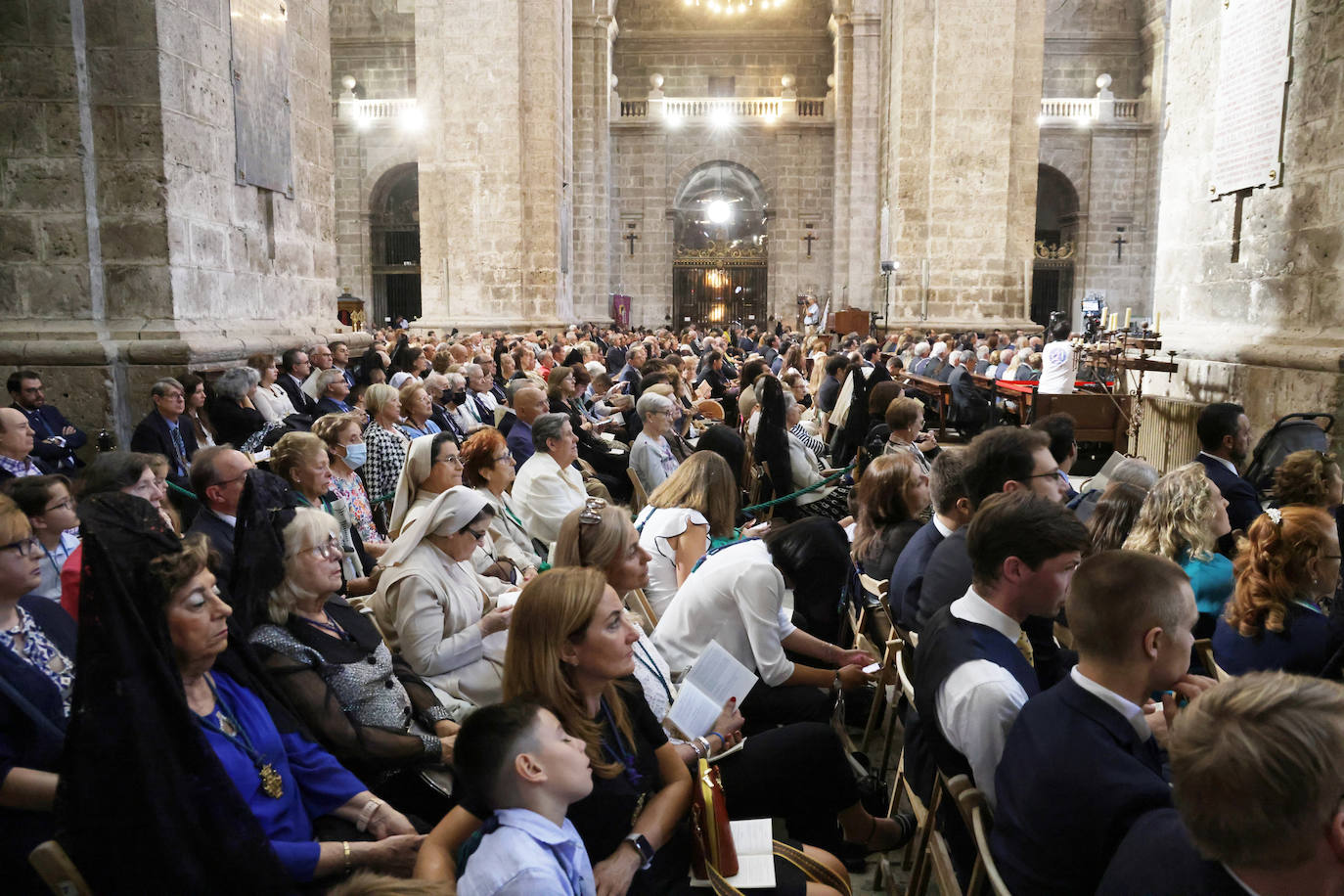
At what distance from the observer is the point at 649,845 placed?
7.11 feet

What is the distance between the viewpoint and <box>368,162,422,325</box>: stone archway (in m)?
27.1

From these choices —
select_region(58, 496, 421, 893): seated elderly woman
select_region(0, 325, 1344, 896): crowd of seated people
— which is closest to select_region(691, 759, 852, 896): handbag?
select_region(0, 325, 1344, 896): crowd of seated people

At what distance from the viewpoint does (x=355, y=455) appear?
521 cm

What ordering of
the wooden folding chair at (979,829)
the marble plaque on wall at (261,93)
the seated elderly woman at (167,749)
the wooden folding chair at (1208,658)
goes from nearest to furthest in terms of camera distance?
the seated elderly woman at (167,749) < the wooden folding chair at (979,829) < the wooden folding chair at (1208,658) < the marble plaque on wall at (261,93)

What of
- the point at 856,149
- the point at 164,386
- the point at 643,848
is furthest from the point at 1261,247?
the point at 856,149

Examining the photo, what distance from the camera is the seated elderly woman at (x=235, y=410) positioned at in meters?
5.85

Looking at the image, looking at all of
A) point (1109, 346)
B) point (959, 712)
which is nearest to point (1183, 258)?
point (1109, 346)

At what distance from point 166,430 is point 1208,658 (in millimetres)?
5177

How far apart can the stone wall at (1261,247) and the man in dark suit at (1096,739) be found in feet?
13.8

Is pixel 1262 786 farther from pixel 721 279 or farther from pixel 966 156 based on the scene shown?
pixel 721 279

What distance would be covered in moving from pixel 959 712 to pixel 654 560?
1.71 m

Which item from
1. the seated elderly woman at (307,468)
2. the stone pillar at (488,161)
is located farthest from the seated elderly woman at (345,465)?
the stone pillar at (488,161)

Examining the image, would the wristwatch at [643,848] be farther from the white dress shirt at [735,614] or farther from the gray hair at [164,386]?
the gray hair at [164,386]

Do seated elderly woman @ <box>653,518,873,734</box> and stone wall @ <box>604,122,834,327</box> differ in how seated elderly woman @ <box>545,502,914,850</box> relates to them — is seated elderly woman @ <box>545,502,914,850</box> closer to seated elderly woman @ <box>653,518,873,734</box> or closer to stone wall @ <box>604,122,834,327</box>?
seated elderly woman @ <box>653,518,873,734</box>
